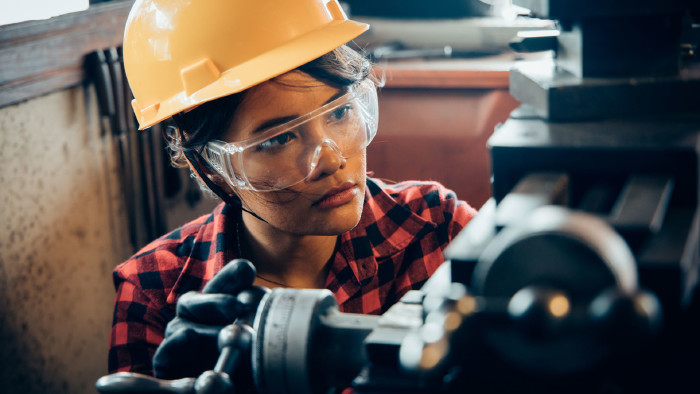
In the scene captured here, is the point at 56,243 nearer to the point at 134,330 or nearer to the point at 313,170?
the point at 134,330

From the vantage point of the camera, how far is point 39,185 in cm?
235

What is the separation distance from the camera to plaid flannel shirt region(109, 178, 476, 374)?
5.30 feet

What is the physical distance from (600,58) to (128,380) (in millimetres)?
587

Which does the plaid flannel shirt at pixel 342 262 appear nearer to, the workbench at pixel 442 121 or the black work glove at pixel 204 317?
the black work glove at pixel 204 317

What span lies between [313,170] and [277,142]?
85mm

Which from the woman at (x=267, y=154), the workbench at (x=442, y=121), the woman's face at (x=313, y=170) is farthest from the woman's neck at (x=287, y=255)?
the workbench at (x=442, y=121)

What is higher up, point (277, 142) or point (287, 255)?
point (277, 142)

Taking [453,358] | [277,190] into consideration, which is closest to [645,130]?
[453,358]

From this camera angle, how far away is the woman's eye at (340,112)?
1.39 m

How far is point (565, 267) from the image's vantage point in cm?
54

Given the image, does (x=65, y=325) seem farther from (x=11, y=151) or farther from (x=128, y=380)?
(x=128, y=380)

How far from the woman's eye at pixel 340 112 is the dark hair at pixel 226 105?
0.15ft

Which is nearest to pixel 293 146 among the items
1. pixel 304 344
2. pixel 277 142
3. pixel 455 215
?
pixel 277 142

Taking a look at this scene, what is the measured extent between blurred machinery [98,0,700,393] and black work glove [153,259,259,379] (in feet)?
0.12
